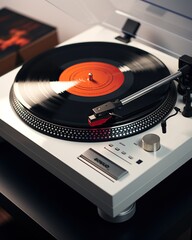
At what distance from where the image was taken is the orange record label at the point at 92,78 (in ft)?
4.53

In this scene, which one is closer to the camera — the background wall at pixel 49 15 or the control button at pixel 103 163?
the control button at pixel 103 163

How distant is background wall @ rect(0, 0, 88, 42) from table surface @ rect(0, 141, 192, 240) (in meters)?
0.72

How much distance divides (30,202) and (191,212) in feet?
1.21

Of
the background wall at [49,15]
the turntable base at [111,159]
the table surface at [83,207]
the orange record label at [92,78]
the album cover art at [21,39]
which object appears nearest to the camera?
the turntable base at [111,159]

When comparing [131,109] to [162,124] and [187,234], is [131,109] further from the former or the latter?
[187,234]

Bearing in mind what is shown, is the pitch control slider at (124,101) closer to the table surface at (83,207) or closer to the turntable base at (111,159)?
the turntable base at (111,159)

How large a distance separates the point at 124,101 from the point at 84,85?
17 cm

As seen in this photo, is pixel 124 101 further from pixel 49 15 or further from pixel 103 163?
pixel 49 15

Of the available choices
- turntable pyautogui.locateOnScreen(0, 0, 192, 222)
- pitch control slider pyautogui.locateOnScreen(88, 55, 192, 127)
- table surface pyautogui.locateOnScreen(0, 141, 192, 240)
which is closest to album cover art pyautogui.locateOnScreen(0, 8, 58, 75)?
turntable pyautogui.locateOnScreen(0, 0, 192, 222)

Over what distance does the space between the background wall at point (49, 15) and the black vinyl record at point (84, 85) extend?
0.49 meters

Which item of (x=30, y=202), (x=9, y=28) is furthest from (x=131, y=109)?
(x=9, y=28)

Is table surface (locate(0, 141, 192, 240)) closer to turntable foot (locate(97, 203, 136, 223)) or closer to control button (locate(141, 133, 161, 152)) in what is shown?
turntable foot (locate(97, 203, 136, 223))

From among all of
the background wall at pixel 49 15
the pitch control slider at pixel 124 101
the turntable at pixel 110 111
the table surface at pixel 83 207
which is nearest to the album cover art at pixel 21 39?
the background wall at pixel 49 15

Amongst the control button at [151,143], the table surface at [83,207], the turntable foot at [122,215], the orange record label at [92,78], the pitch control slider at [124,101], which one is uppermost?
the pitch control slider at [124,101]
